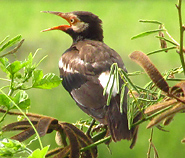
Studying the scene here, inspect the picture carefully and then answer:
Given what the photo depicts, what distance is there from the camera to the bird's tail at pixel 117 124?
0.82 meters

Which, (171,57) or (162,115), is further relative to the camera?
(171,57)

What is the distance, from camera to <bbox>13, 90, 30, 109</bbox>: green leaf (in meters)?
0.56

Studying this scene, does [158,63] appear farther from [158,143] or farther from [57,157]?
[57,157]

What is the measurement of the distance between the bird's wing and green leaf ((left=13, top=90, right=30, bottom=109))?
1.74 feet

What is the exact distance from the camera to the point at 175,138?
468 centimetres

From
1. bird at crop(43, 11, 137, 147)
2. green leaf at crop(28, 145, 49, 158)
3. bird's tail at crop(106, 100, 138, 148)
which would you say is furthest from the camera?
bird at crop(43, 11, 137, 147)

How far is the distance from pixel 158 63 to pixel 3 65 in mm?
4836

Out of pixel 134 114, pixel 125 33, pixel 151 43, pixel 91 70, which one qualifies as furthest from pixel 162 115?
pixel 125 33

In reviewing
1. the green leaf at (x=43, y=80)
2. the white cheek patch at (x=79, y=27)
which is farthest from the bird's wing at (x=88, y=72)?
the green leaf at (x=43, y=80)

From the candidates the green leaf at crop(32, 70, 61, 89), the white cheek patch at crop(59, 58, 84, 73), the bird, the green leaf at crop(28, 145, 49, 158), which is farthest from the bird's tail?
the white cheek patch at crop(59, 58, 84, 73)

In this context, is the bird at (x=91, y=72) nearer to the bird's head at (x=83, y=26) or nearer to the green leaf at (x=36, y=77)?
the bird's head at (x=83, y=26)

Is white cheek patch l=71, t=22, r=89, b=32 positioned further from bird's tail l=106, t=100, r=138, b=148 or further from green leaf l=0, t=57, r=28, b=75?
green leaf l=0, t=57, r=28, b=75

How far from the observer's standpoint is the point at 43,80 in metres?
0.59

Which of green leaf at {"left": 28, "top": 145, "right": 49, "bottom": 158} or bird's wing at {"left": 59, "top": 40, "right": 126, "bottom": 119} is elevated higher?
green leaf at {"left": 28, "top": 145, "right": 49, "bottom": 158}
